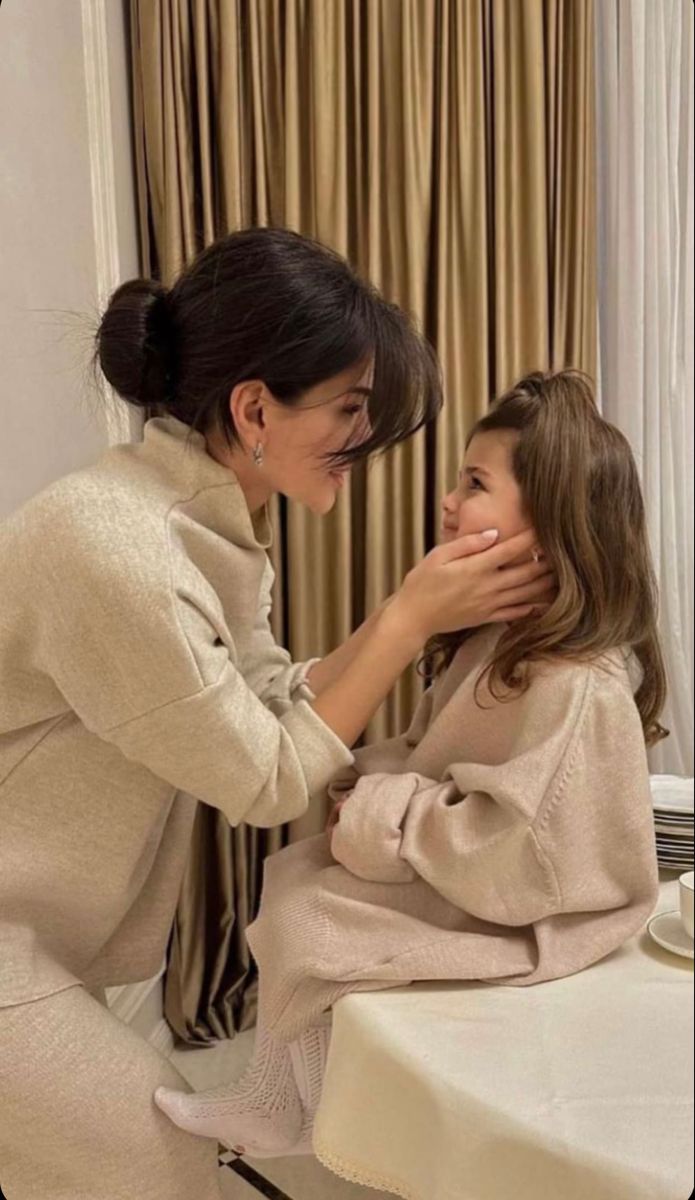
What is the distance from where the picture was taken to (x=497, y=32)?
203cm

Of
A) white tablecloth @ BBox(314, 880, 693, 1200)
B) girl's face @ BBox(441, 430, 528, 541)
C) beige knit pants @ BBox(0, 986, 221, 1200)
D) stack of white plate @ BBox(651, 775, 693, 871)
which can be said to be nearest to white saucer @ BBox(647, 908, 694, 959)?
white tablecloth @ BBox(314, 880, 693, 1200)

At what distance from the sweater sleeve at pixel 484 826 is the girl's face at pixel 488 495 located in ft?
0.75

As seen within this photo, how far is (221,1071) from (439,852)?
1.21 meters

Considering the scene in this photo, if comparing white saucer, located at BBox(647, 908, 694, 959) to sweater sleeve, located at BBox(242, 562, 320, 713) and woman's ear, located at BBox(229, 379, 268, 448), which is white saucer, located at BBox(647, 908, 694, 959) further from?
woman's ear, located at BBox(229, 379, 268, 448)

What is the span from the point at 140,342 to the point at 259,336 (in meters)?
0.16

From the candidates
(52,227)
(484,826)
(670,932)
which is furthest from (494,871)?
(52,227)

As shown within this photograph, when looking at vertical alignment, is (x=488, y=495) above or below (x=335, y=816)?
above

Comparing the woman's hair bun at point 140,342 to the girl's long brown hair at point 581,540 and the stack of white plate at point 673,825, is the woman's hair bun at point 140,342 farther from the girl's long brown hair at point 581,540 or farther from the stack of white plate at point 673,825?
the stack of white plate at point 673,825

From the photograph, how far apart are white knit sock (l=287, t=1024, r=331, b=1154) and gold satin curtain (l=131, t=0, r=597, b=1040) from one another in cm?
96

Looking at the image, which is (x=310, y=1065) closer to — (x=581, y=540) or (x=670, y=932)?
(x=670, y=932)

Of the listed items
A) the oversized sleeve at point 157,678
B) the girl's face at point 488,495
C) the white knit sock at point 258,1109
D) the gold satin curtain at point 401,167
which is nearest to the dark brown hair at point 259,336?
the girl's face at point 488,495

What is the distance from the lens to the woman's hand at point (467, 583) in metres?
1.27

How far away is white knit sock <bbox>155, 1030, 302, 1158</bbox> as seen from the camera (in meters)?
1.26

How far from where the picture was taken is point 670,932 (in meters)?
1.19
